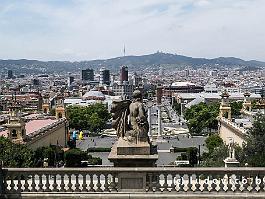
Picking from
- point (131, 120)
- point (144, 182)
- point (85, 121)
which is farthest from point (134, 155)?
point (85, 121)

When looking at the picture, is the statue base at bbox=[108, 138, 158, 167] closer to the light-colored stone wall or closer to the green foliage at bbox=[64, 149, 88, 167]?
the green foliage at bbox=[64, 149, 88, 167]

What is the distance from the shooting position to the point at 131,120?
1500cm

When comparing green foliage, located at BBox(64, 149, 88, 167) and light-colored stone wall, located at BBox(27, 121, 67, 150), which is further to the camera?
light-colored stone wall, located at BBox(27, 121, 67, 150)

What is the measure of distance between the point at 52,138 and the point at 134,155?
61.4 meters

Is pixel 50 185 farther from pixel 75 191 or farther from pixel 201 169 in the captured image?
pixel 201 169

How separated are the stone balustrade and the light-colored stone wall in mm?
45956

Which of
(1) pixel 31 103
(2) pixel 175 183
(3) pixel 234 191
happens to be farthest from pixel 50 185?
(1) pixel 31 103

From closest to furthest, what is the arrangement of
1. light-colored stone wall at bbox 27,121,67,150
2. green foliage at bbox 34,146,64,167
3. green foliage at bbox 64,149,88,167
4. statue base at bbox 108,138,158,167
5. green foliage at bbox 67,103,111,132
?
statue base at bbox 108,138,158,167 < green foliage at bbox 64,149,88,167 < green foliage at bbox 34,146,64,167 < light-colored stone wall at bbox 27,121,67,150 < green foliage at bbox 67,103,111,132

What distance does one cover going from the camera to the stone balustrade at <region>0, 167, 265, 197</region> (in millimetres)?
13477

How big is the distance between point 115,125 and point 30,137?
157 feet

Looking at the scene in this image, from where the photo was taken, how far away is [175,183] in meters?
14.0

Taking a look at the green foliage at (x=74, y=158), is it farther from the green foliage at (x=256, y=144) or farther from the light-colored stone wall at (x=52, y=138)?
the green foliage at (x=256, y=144)

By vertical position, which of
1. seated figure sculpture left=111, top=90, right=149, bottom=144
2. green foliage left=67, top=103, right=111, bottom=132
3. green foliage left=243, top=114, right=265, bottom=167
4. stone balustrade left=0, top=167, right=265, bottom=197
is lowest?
green foliage left=67, top=103, right=111, bottom=132

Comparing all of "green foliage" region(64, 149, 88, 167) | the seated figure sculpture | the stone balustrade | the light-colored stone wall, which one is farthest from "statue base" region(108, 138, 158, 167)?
the light-colored stone wall
